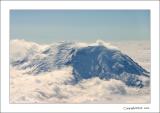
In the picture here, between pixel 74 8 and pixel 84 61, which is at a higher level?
pixel 74 8

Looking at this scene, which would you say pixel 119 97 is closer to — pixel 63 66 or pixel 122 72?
pixel 122 72

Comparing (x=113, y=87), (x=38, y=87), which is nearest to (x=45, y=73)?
(x=38, y=87)

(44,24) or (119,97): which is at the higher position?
(44,24)
